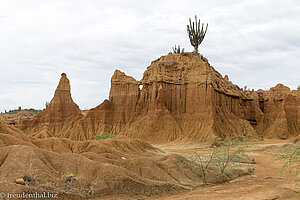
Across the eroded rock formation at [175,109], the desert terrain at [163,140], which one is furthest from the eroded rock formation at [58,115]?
the desert terrain at [163,140]

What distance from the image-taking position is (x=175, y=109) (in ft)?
141

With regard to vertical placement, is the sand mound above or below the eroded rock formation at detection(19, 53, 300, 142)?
below

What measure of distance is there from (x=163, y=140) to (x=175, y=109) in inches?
236

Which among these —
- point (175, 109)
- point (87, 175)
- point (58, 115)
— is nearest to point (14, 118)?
point (58, 115)

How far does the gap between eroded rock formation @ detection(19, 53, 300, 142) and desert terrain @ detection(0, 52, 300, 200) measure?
0.15m

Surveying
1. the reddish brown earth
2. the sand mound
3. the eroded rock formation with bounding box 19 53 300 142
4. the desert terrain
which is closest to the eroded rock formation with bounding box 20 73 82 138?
the eroded rock formation with bounding box 19 53 300 142

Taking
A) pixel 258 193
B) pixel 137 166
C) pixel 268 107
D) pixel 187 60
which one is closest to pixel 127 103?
pixel 187 60

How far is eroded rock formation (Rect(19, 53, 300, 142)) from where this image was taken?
40.1 meters

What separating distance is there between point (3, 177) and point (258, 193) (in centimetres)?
899

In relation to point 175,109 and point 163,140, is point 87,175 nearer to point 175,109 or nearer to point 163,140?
point 163,140

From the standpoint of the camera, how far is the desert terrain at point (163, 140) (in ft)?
34.0

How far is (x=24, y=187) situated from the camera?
8.25 meters

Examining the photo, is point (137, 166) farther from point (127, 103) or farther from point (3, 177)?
point (127, 103)

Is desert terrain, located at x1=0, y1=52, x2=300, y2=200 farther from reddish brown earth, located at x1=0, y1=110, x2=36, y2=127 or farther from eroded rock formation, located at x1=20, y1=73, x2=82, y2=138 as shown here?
reddish brown earth, located at x1=0, y1=110, x2=36, y2=127
